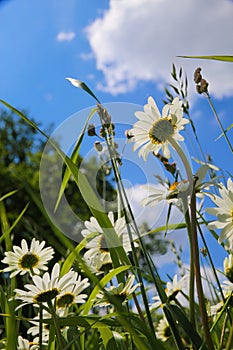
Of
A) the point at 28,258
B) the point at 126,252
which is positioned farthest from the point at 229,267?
the point at 28,258

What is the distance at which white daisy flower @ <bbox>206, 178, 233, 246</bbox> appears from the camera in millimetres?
479

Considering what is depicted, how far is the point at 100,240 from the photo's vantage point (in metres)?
0.67

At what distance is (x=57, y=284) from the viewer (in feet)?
1.83

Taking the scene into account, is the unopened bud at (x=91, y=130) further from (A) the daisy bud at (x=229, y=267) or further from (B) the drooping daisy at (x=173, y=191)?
(A) the daisy bud at (x=229, y=267)

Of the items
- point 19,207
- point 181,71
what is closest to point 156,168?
point 181,71

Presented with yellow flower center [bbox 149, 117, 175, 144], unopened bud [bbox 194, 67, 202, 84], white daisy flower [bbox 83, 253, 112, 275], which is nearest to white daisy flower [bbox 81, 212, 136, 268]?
white daisy flower [bbox 83, 253, 112, 275]

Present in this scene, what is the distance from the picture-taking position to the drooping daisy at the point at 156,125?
58 centimetres

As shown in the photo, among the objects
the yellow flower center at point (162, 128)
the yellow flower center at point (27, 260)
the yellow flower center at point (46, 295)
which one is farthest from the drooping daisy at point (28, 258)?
the yellow flower center at point (162, 128)

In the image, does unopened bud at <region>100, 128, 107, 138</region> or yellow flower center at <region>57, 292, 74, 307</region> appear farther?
yellow flower center at <region>57, 292, 74, 307</region>

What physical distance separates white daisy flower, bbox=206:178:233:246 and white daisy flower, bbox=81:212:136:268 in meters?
0.15

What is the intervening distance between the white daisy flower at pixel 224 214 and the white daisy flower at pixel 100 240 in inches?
6.0

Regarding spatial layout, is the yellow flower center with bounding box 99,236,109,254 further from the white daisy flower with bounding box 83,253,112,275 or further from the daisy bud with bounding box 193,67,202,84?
the daisy bud with bounding box 193,67,202,84

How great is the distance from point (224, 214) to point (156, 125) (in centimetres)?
15

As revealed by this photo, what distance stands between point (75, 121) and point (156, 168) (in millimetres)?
120
